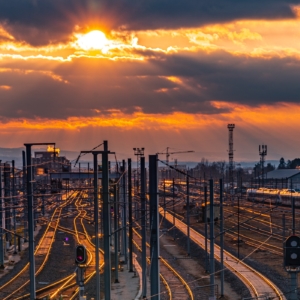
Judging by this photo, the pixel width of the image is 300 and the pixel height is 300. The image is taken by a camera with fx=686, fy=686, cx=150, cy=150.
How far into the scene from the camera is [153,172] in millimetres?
14344

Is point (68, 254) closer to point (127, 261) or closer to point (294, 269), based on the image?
point (127, 261)

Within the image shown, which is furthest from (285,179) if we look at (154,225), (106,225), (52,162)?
(154,225)

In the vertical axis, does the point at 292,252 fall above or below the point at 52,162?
below

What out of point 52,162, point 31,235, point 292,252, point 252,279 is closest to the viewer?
point 292,252

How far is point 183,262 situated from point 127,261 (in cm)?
294

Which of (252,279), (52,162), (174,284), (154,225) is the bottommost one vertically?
(174,284)

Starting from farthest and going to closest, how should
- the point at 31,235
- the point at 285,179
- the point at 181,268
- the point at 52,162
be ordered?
the point at 285,179
the point at 181,268
the point at 52,162
the point at 31,235

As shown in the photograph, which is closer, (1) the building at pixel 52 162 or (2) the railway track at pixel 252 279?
(1) the building at pixel 52 162

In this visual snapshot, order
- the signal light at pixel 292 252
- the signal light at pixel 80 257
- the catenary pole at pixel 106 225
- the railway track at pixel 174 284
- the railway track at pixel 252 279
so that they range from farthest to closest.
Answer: the railway track at pixel 174 284 < the railway track at pixel 252 279 < the signal light at pixel 80 257 < the catenary pole at pixel 106 225 < the signal light at pixel 292 252

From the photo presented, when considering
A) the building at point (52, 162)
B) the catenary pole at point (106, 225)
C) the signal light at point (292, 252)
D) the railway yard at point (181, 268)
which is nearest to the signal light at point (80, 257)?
the catenary pole at point (106, 225)

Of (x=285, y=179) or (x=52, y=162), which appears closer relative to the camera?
(x=52, y=162)

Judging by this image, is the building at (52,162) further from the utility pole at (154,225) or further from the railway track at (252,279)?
the railway track at (252,279)

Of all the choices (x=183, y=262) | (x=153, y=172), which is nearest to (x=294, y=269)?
(x=153, y=172)

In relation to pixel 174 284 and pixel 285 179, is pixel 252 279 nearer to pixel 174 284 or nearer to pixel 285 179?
pixel 174 284
